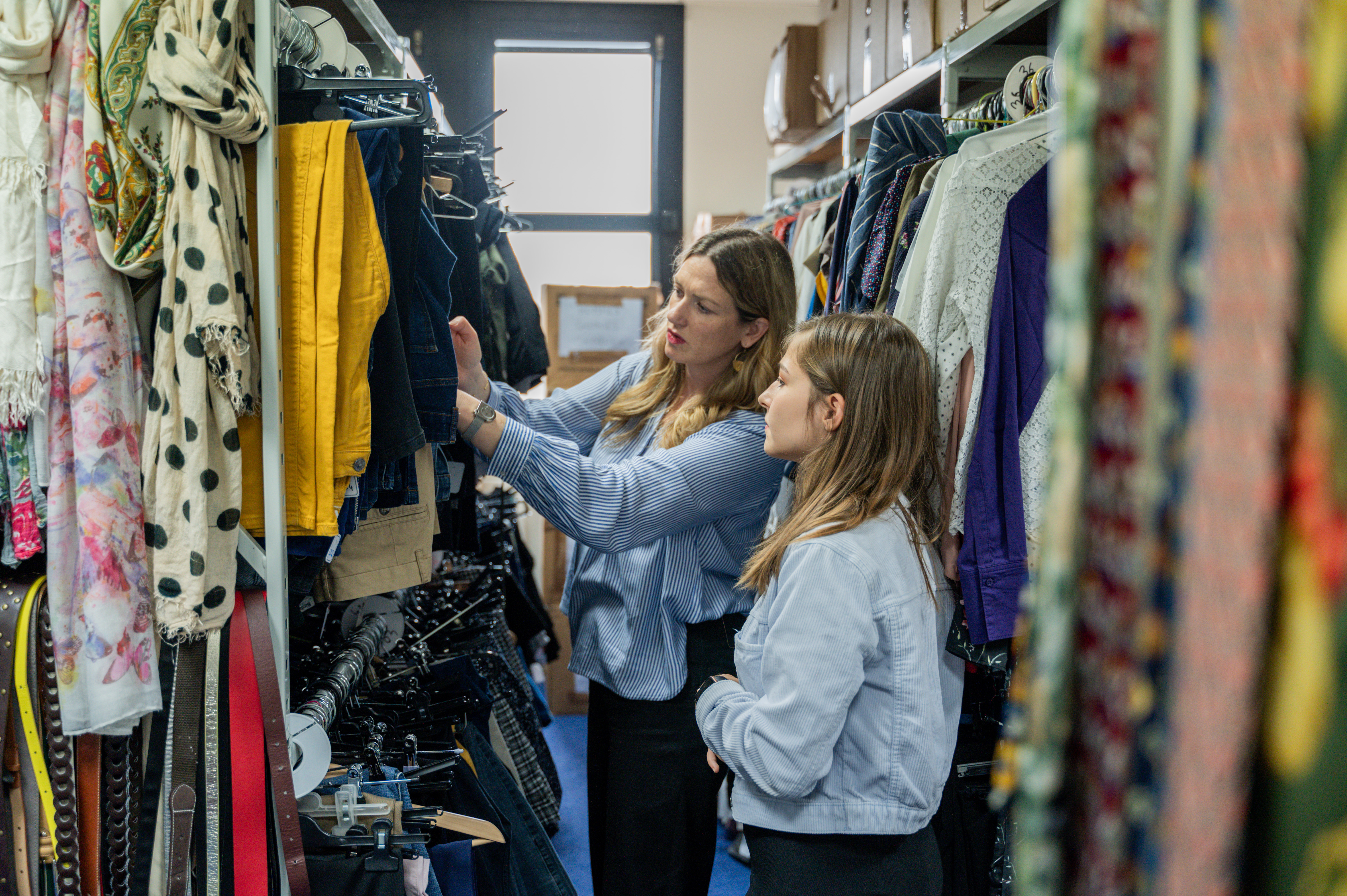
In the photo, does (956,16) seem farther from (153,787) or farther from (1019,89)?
(153,787)

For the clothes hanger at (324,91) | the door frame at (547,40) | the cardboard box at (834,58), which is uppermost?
the door frame at (547,40)

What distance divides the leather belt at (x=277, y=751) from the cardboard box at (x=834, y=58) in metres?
2.78

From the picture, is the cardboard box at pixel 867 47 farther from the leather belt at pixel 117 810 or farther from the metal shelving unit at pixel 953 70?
the leather belt at pixel 117 810

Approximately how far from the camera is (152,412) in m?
1.24

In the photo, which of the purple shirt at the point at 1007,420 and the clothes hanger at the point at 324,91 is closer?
the clothes hanger at the point at 324,91

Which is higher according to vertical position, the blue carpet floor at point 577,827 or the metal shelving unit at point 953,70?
the metal shelving unit at point 953,70

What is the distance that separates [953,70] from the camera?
2.41m

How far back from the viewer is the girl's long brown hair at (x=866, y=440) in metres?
1.34

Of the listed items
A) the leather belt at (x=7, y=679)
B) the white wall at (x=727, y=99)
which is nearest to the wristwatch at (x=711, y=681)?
the leather belt at (x=7, y=679)

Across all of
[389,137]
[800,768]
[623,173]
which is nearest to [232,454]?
[389,137]

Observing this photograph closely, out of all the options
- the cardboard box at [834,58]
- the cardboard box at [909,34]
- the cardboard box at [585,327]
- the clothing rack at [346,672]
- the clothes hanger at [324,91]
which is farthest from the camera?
the cardboard box at [585,327]

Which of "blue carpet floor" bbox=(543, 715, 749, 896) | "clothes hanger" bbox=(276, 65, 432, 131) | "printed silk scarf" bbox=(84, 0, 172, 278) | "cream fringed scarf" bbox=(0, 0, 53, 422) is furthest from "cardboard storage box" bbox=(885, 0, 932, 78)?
"blue carpet floor" bbox=(543, 715, 749, 896)

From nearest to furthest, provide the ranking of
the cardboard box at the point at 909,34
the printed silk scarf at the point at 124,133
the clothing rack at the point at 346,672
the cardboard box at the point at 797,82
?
1. the printed silk scarf at the point at 124,133
2. the clothing rack at the point at 346,672
3. the cardboard box at the point at 909,34
4. the cardboard box at the point at 797,82

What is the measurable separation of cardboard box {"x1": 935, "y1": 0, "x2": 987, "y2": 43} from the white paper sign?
2176 mm
